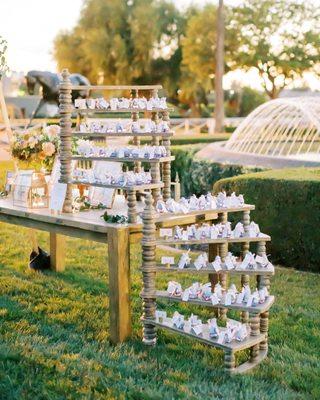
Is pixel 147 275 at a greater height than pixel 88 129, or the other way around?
pixel 88 129

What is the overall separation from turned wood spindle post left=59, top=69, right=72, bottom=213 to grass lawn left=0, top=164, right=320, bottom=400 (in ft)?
3.54

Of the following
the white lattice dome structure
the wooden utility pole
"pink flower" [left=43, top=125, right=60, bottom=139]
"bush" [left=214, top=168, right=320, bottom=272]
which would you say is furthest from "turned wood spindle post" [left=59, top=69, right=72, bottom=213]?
the wooden utility pole

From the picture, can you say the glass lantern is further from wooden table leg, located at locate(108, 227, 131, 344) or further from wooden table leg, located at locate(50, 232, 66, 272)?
wooden table leg, located at locate(108, 227, 131, 344)

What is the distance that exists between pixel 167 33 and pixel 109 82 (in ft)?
13.5

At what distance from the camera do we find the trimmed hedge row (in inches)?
476

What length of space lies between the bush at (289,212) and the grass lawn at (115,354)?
0.84 metres

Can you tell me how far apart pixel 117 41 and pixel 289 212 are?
1169 inches

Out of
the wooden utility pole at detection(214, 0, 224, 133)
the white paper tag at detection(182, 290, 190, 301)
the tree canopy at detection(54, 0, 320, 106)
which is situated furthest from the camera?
the tree canopy at detection(54, 0, 320, 106)

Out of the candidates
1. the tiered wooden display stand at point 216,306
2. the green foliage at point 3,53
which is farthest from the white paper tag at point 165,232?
the green foliage at point 3,53

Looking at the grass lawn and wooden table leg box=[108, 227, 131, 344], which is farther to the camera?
wooden table leg box=[108, 227, 131, 344]

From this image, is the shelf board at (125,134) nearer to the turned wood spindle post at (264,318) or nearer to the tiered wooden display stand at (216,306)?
the tiered wooden display stand at (216,306)

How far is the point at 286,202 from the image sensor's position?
346 inches

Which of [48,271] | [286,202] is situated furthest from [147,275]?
[286,202]

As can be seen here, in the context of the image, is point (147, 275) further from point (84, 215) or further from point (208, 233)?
point (84, 215)
